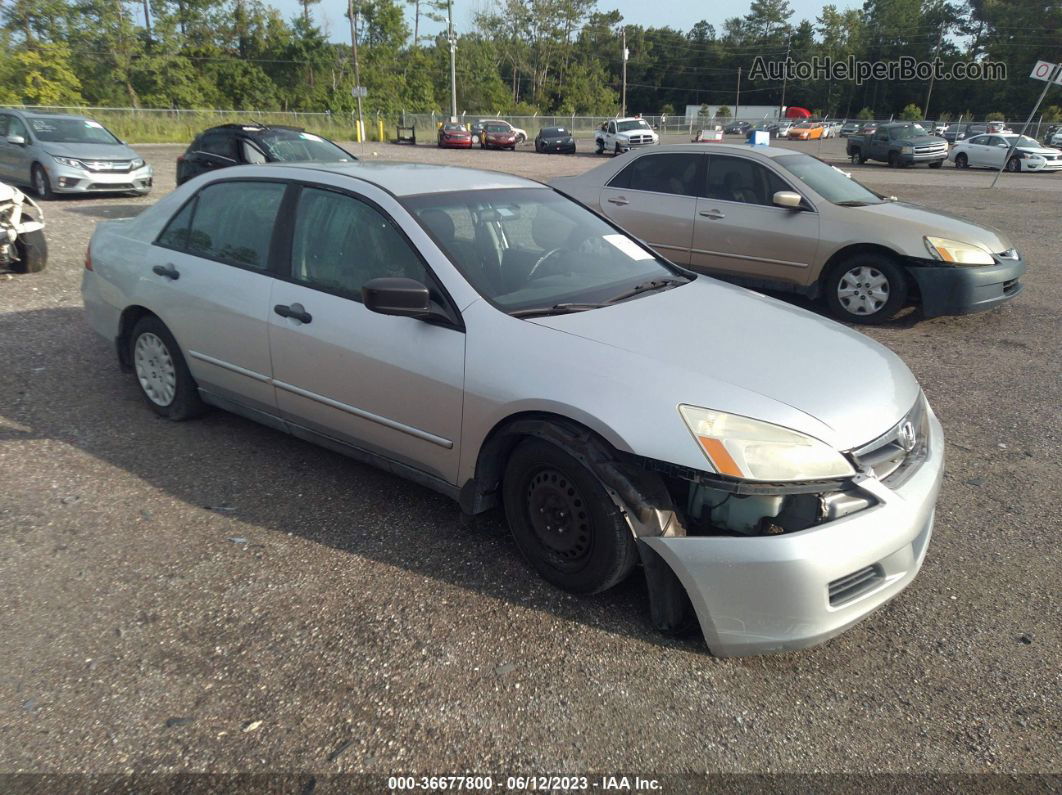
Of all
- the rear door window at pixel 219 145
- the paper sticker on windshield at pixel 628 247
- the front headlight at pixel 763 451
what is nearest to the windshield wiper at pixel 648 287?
the paper sticker on windshield at pixel 628 247

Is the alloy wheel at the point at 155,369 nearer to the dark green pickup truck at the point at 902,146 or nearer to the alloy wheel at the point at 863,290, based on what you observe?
the alloy wheel at the point at 863,290

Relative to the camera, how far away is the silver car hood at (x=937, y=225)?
23.2ft

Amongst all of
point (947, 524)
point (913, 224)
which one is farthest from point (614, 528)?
point (913, 224)

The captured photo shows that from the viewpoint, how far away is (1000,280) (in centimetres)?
696

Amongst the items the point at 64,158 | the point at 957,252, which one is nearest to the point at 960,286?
the point at 957,252

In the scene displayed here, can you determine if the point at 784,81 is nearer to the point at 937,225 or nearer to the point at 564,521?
the point at 937,225

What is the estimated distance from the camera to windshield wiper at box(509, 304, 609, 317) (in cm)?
329

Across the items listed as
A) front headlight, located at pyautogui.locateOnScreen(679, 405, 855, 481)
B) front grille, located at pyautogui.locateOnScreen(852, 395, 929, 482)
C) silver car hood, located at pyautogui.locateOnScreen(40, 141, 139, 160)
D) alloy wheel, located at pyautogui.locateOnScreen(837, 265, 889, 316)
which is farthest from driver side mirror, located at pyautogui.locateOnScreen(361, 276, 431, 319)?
silver car hood, located at pyautogui.locateOnScreen(40, 141, 139, 160)

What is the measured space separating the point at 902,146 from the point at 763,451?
1281 inches

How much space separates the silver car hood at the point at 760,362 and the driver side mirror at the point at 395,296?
0.51 metres

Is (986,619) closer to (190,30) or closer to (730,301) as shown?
(730,301)

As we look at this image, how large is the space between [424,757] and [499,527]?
1.43 m

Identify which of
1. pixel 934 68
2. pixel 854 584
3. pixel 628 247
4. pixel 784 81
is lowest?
pixel 854 584

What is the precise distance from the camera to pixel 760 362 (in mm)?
3068
